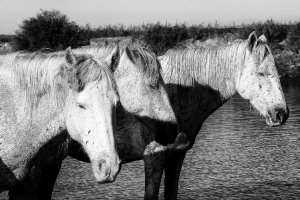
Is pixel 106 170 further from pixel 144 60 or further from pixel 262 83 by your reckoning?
pixel 262 83

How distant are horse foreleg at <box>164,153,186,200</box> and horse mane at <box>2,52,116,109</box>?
2425 millimetres

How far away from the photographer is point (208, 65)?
22.1 ft

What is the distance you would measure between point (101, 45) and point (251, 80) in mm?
1627

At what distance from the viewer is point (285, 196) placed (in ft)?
23.6

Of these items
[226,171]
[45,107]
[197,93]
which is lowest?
[226,171]

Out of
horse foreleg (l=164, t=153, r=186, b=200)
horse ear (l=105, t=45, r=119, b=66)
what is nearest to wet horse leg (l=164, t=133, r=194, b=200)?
horse foreleg (l=164, t=153, r=186, b=200)

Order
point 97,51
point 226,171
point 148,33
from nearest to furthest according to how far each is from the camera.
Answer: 1. point 97,51
2. point 226,171
3. point 148,33

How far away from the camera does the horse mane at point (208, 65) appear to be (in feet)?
21.8

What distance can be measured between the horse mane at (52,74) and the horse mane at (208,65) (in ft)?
7.26

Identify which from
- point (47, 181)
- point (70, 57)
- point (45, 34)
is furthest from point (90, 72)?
point (45, 34)

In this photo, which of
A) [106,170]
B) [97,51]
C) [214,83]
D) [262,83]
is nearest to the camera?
[106,170]

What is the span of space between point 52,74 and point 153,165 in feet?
6.92

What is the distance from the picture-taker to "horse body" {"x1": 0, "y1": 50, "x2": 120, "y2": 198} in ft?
13.0

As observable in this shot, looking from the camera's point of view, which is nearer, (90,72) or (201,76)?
(90,72)
